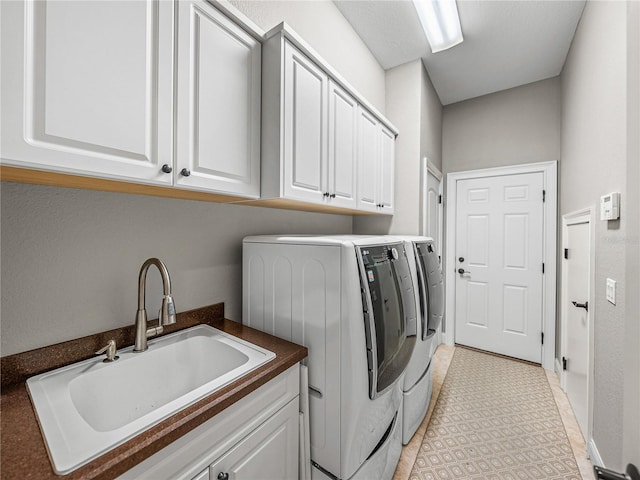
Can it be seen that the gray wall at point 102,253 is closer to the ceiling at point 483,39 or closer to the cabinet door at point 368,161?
the cabinet door at point 368,161

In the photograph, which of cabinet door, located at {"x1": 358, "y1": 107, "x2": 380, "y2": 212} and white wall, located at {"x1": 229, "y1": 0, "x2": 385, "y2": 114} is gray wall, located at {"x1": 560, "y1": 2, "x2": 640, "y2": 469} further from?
white wall, located at {"x1": 229, "y1": 0, "x2": 385, "y2": 114}

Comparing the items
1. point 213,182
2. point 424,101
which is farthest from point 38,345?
point 424,101

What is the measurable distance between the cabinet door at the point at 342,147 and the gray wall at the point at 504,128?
2143mm

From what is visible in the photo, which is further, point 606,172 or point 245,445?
point 606,172

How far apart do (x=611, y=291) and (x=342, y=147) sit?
64.4 inches

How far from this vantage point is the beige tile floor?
166 centimetres

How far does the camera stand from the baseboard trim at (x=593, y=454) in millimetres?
1609

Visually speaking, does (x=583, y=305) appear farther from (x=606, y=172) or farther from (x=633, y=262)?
(x=633, y=262)

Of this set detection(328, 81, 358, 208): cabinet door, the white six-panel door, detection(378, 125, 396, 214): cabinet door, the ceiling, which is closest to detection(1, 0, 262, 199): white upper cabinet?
detection(328, 81, 358, 208): cabinet door

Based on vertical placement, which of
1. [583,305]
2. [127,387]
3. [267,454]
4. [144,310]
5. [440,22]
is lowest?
[267,454]

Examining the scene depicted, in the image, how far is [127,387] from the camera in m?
1.04

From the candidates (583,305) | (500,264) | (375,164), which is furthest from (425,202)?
(583,305)

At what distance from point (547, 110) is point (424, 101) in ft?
4.68

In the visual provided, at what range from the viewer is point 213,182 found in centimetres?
112
